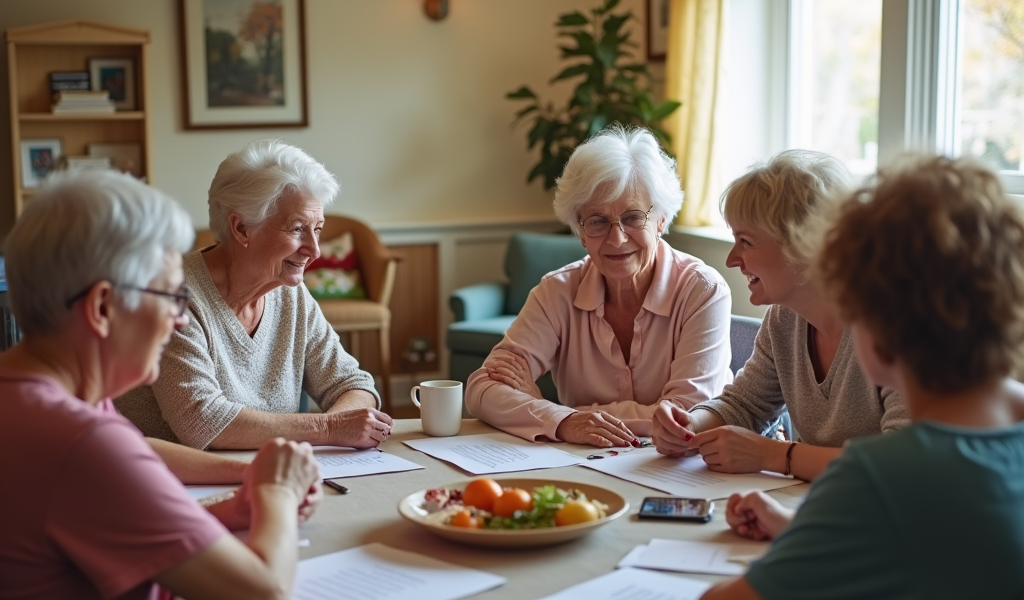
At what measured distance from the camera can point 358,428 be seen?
204 centimetres

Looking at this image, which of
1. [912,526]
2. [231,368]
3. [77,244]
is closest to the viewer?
[912,526]

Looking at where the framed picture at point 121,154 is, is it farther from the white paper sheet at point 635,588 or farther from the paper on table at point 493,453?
the white paper sheet at point 635,588

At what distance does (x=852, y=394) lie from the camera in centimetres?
192

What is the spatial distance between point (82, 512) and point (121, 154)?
14.7ft

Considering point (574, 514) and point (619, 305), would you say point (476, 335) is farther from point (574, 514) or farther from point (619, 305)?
point (574, 514)

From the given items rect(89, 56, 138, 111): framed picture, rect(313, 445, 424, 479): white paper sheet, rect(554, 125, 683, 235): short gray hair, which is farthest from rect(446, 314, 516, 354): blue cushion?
rect(313, 445, 424, 479): white paper sheet

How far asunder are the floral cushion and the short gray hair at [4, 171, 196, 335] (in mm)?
4011

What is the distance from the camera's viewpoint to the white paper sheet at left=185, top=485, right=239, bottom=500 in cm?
173

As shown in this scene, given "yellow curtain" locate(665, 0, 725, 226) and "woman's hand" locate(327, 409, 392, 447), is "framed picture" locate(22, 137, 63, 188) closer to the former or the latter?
"yellow curtain" locate(665, 0, 725, 226)

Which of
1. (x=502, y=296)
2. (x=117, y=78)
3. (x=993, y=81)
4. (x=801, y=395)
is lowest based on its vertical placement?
(x=502, y=296)

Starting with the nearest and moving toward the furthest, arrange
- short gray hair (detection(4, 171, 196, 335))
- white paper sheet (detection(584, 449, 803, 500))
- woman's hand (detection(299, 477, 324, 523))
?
short gray hair (detection(4, 171, 196, 335)), woman's hand (detection(299, 477, 324, 523)), white paper sheet (detection(584, 449, 803, 500))

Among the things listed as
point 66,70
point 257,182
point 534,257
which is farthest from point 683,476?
point 66,70

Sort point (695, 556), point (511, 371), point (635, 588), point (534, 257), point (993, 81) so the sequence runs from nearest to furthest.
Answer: point (635, 588)
point (695, 556)
point (511, 371)
point (993, 81)
point (534, 257)

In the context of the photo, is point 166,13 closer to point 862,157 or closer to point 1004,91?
point 862,157
